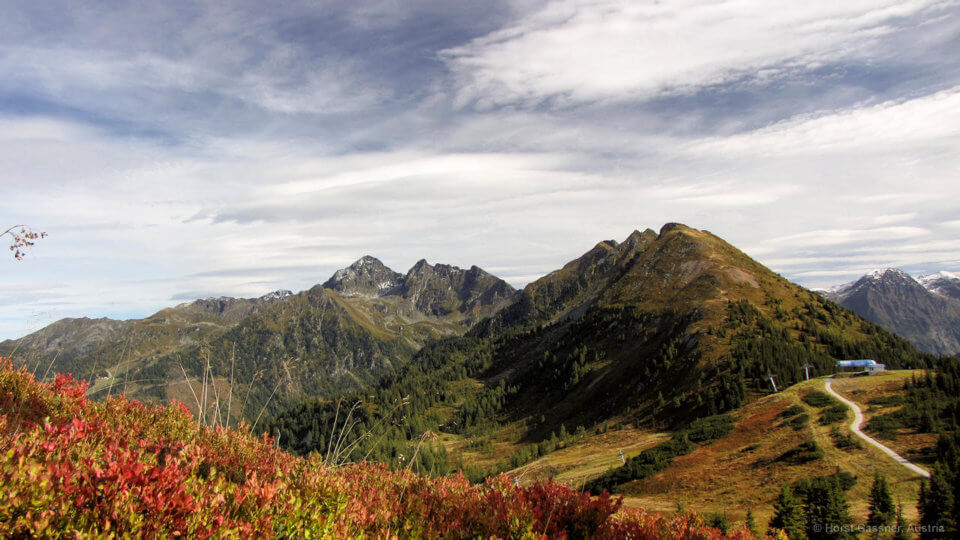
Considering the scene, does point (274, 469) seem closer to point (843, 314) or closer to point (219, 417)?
point (219, 417)

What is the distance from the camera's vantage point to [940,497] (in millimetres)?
22375

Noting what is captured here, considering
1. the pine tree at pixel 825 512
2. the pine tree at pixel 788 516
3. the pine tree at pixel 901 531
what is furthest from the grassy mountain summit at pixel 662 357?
the pine tree at pixel 901 531

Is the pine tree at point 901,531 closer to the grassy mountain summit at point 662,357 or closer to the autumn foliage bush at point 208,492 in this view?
the autumn foliage bush at point 208,492

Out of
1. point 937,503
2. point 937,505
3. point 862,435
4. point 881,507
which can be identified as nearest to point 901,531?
point 881,507

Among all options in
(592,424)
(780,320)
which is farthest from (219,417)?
(780,320)

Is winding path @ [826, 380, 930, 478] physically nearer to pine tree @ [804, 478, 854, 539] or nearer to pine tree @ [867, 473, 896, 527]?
pine tree @ [867, 473, 896, 527]

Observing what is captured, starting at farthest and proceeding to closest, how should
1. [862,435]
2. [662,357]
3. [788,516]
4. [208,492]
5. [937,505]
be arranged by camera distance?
[662,357]
[862,435]
[788,516]
[937,505]
[208,492]

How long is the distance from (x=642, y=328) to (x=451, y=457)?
67.0 meters

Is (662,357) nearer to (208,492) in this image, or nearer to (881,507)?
(881,507)

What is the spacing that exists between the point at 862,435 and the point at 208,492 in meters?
51.8

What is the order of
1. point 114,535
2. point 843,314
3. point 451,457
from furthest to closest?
point 451,457, point 843,314, point 114,535

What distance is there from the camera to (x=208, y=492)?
493cm

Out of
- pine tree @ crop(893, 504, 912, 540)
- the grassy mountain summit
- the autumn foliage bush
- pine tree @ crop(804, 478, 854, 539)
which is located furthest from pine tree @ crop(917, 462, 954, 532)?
the grassy mountain summit

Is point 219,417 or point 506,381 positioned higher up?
point 219,417
